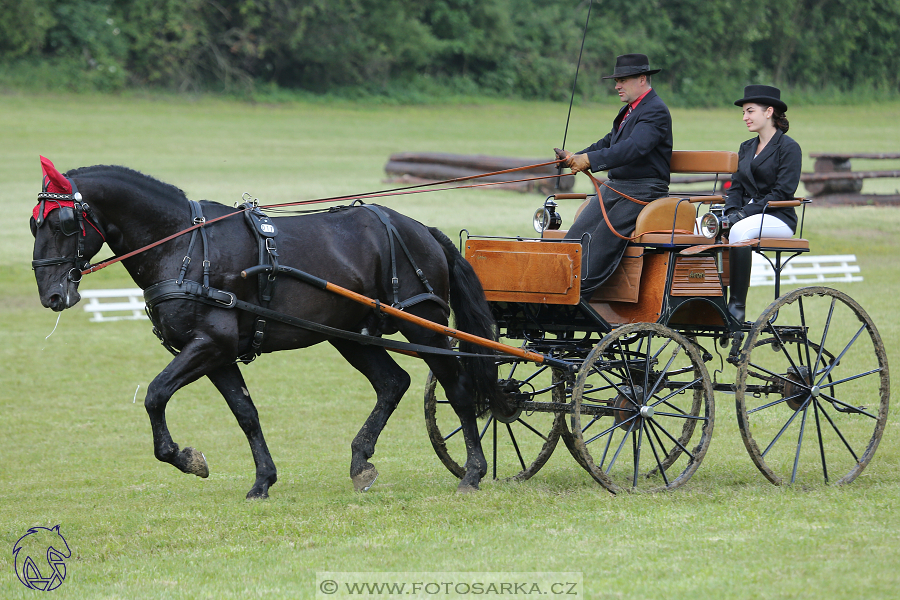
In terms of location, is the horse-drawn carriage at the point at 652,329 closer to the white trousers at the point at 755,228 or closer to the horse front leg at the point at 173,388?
the white trousers at the point at 755,228

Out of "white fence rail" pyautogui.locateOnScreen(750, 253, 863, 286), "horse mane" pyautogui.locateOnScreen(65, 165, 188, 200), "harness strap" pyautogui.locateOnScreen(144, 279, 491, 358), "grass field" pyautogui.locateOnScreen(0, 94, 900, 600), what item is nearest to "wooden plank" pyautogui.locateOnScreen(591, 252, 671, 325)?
"grass field" pyautogui.locateOnScreen(0, 94, 900, 600)

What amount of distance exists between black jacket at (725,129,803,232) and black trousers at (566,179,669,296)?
50 cm

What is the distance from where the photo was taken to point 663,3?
4259 centimetres

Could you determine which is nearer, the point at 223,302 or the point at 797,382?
the point at 223,302

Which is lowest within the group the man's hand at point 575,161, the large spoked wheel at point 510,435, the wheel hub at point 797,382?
the large spoked wheel at point 510,435

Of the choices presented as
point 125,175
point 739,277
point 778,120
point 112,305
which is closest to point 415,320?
point 125,175

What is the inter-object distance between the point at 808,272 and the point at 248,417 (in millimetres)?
11843

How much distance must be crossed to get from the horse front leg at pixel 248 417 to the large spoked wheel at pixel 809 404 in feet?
9.44

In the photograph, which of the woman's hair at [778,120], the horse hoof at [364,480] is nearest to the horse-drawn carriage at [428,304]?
the horse hoof at [364,480]

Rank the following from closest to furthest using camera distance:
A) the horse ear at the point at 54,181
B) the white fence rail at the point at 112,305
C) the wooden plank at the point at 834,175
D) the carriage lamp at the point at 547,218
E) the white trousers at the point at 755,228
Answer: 1. the horse ear at the point at 54,181
2. the white trousers at the point at 755,228
3. the carriage lamp at the point at 547,218
4. the white fence rail at the point at 112,305
5. the wooden plank at the point at 834,175

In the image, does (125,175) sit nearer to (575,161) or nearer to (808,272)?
(575,161)

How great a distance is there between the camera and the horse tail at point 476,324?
675 centimetres

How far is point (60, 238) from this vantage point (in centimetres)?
590

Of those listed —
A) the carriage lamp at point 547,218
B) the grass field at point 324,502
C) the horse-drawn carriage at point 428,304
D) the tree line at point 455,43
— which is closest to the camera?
the grass field at point 324,502
